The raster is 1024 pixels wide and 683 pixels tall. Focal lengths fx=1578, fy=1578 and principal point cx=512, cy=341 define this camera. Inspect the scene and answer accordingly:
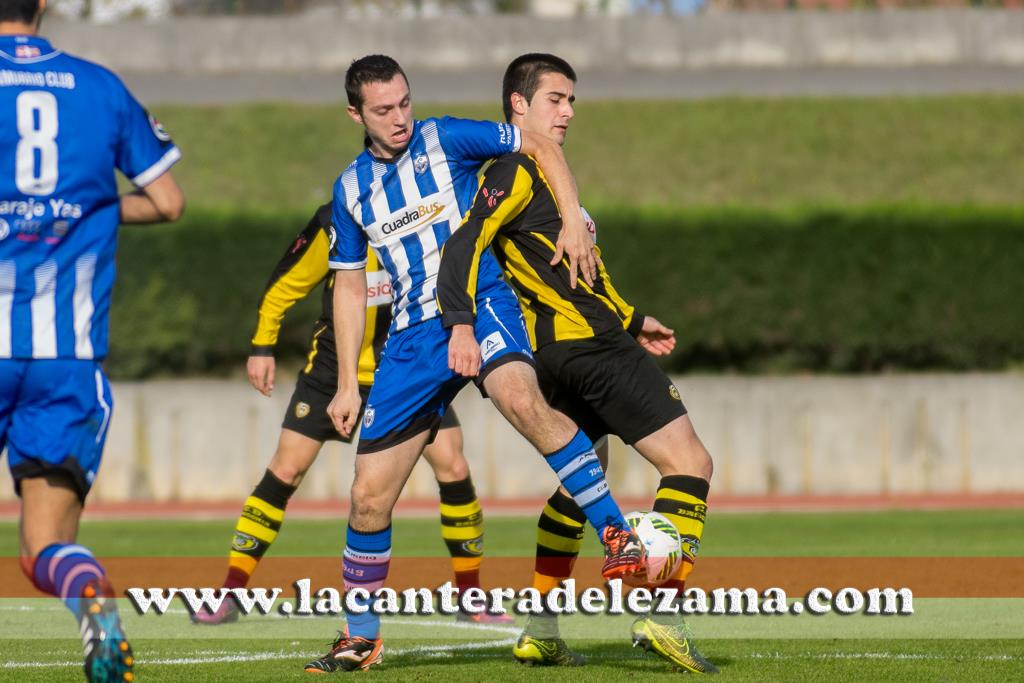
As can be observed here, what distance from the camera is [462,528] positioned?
26.9ft

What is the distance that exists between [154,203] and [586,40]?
77.3 feet

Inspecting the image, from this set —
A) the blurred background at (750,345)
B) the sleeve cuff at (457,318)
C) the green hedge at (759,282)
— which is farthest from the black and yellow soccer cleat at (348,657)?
the green hedge at (759,282)

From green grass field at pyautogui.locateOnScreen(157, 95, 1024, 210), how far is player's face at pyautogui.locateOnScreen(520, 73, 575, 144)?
16.2m

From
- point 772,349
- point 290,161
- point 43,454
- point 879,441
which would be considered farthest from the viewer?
point 290,161

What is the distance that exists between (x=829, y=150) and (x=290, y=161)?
8.66 meters

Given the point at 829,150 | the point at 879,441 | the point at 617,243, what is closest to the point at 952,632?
the point at 879,441

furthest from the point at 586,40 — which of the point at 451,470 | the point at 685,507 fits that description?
the point at 685,507

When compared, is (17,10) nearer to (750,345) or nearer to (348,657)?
(348,657)

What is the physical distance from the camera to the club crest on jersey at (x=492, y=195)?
6.25m

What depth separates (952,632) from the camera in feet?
24.2

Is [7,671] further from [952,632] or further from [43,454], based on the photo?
[952,632]

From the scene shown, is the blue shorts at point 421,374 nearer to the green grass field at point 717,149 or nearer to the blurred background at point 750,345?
the blurred background at point 750,345

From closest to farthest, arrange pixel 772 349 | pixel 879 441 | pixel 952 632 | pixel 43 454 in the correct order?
pixel 43 454, pixel 952 632, pixel 879 441, pixel 772 349

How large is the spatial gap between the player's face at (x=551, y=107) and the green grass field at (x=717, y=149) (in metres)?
16.2
